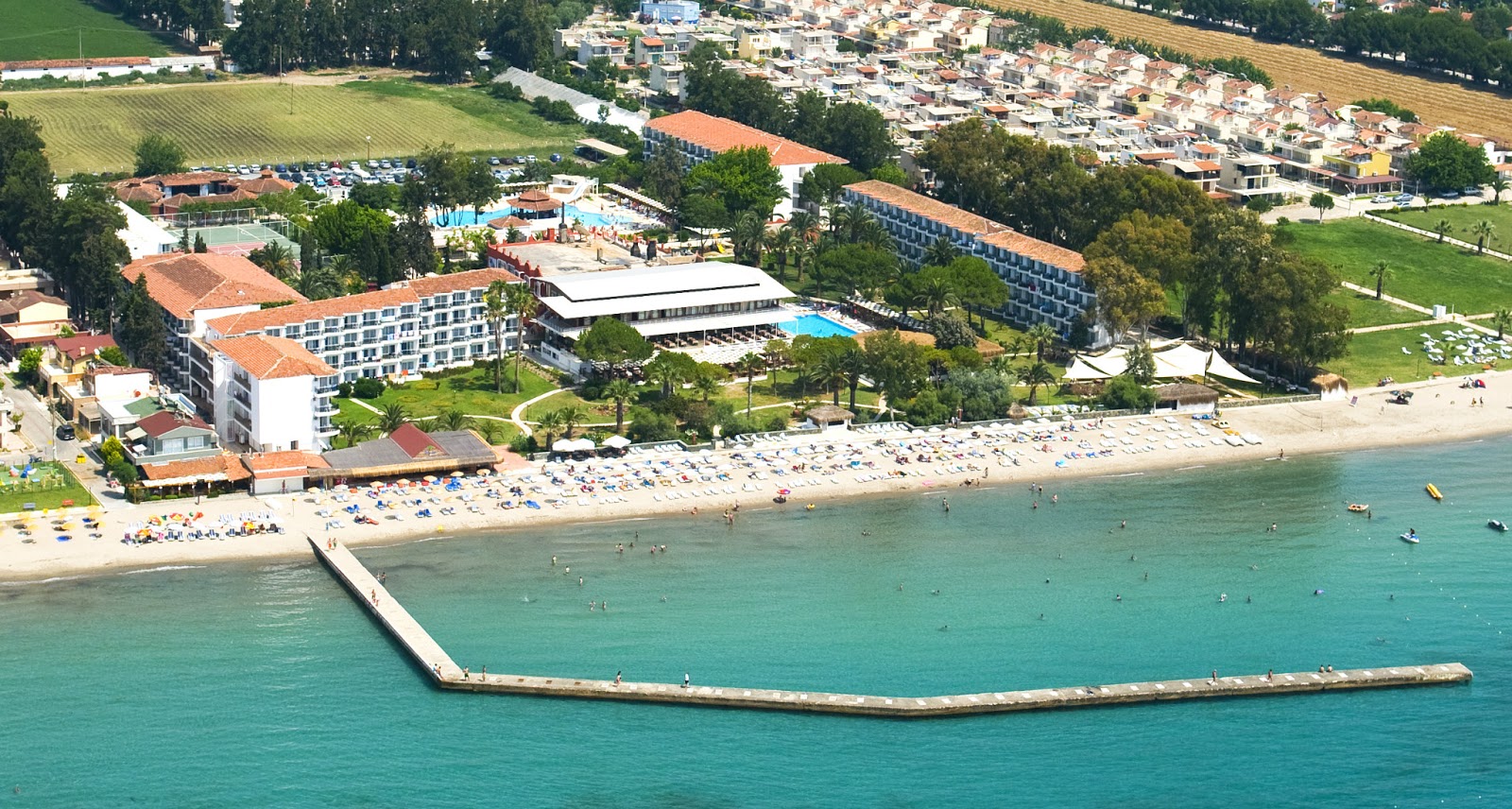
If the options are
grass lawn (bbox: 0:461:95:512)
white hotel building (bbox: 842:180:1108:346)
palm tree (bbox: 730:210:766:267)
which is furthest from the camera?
palm tree (bbox: 730:210:766:267)

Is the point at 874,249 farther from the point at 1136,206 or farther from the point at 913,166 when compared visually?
the point at 913,166

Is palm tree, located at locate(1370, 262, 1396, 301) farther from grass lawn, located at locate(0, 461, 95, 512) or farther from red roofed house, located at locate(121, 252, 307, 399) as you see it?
grass lawn, located at locate(0, 461, 95, 512)

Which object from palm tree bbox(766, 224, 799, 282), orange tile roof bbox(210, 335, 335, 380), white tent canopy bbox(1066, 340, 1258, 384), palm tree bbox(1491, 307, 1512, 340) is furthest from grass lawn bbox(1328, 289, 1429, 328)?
orange tile roof bbox(210, 335, 335, 380)

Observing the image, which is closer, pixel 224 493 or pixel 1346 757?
pixel 1346 757

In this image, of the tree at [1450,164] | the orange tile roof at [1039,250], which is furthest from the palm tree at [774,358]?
the tree at [1450,164]

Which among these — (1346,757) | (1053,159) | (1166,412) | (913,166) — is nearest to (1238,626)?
(1346,757)

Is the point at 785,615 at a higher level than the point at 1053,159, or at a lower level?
lower

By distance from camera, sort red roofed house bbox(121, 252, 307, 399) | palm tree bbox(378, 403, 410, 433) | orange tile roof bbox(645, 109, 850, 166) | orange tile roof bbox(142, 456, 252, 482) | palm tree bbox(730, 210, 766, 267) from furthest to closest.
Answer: orange tile roof bbox(645, 109, 850, 166) < palm tree bbox(730, 210, 766, 267) < red roofed house bbox(121, 252, 307, 399) < palm tree bbox(378, 403, 410, 433) < orange tile roof bbox(142, 456, 252, 482)
